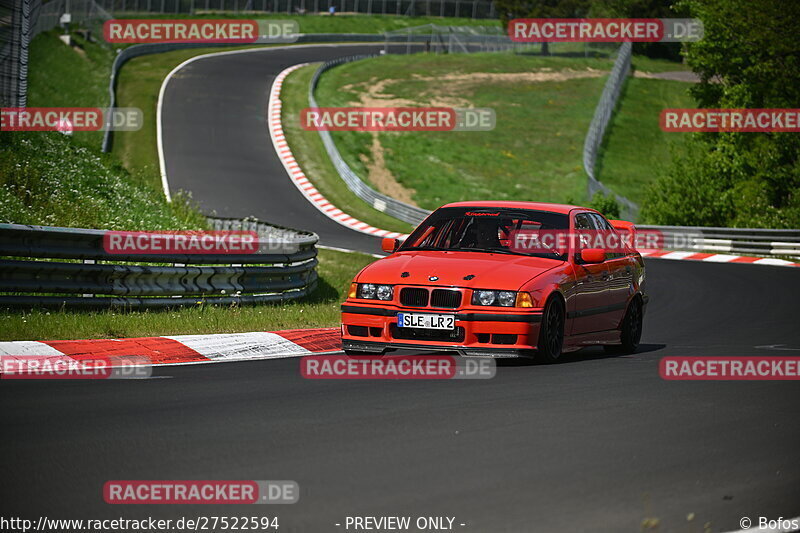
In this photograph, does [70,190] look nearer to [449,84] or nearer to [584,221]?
[584,221]

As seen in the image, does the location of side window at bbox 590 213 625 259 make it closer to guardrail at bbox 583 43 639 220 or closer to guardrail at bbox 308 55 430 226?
guardrail at bbox 308 55 430 226

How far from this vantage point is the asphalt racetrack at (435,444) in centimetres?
539

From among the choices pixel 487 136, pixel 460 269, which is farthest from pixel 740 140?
pixel 460 269

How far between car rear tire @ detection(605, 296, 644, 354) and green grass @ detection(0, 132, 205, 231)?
802 centimetres

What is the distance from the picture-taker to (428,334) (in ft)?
34.1

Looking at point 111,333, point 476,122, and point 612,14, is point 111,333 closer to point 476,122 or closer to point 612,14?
point 476,122

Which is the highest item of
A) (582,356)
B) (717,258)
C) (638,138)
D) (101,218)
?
(638,138)

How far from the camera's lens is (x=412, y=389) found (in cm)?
885

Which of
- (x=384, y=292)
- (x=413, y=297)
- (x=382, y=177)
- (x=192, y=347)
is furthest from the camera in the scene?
(x=382, y=177)

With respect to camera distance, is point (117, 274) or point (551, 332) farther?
point (117, 274)

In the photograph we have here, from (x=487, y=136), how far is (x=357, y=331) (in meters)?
48.3

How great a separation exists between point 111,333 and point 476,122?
5024 centimetres

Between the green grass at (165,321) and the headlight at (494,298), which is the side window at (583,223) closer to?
the headlight at (494,298)

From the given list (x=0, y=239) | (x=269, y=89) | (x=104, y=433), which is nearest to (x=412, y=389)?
(x=104, y=433)
